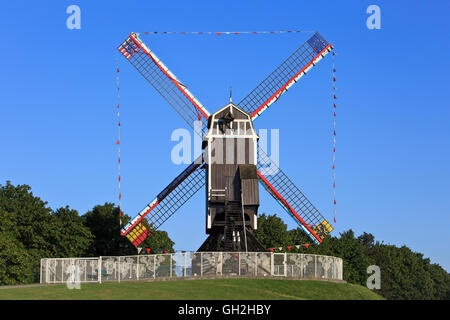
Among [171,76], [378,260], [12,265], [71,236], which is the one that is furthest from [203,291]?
[378,260]

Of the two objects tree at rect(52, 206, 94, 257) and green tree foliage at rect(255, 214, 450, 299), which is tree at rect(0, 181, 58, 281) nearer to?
tree at rect(52, 206, 94, 257)

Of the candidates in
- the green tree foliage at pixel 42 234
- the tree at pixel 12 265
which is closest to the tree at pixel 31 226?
the green tree foliage at pixel 42 234

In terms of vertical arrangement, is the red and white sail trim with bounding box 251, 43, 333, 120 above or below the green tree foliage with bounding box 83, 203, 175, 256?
above

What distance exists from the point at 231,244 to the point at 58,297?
1628 centimetres

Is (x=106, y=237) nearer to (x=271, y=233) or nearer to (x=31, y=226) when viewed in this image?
(x=31, y=226)

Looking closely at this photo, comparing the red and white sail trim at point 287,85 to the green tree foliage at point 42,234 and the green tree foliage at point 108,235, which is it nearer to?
the green tree foliage at point 42,234

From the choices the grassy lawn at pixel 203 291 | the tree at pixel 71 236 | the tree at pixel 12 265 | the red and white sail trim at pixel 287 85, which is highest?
the red and white sail trim at pixel 287 85

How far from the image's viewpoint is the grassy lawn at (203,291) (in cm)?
3875

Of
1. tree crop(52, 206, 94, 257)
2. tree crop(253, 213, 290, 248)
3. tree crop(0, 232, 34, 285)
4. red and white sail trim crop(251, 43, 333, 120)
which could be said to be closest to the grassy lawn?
red and white sail trim crop(251, 43, 333, 120)

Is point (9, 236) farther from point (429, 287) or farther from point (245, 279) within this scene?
point (429, 287)

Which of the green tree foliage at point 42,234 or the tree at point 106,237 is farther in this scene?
the tree at point 106,237

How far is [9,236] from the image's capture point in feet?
230

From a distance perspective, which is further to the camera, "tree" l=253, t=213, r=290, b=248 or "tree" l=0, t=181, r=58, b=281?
"tree" l=253, t=213, r=290, b=248

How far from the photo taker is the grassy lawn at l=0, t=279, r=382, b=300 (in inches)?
1526
